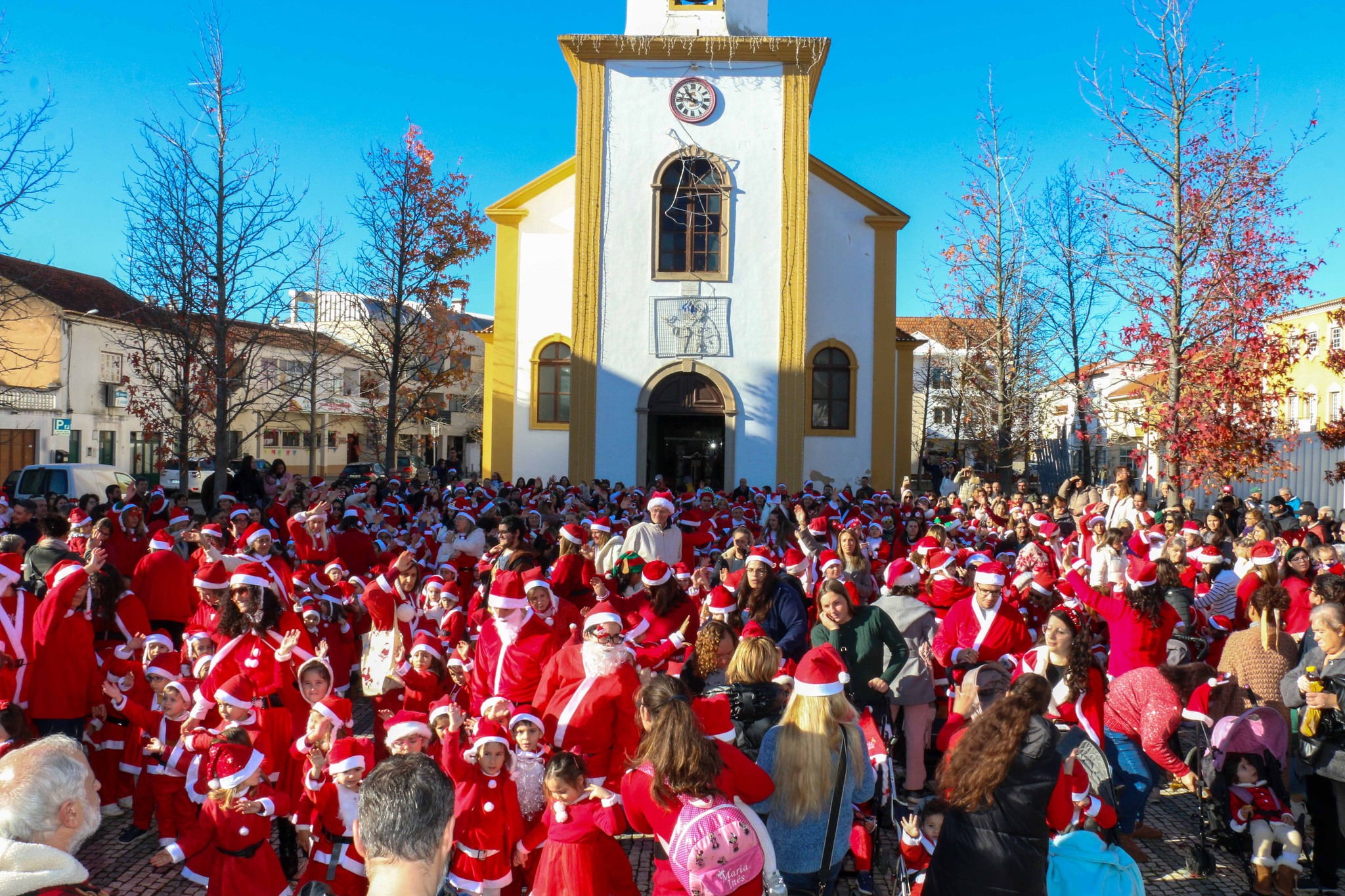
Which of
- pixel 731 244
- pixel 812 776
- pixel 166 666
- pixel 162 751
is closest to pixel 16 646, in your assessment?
pixel 166 666

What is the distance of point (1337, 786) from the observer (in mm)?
5047

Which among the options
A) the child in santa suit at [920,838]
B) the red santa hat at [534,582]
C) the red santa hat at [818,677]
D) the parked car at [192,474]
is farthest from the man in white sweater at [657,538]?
the parked car at [192,474]

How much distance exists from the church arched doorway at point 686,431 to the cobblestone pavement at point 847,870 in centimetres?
1684

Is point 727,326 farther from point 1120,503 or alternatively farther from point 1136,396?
point 1120,503

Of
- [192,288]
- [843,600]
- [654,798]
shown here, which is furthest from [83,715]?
[192,288]

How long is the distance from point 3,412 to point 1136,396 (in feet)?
111

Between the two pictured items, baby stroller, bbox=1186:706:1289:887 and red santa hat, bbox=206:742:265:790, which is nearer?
red santa hat, bbox=206:742:265:790

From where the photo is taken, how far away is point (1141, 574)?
21.1ft

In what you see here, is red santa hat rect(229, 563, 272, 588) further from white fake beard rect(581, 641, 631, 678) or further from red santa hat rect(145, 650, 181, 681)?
white fake beard rect(581, 641, 631, 678)

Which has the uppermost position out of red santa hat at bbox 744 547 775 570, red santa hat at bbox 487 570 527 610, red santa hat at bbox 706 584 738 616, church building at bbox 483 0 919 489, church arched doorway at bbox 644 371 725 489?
church building at bbox 483 0 919 489

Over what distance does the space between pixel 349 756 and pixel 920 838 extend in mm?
2546

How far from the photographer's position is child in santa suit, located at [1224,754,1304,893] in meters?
4.98

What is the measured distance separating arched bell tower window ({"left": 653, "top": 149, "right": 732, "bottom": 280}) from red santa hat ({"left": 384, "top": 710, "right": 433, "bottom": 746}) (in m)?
18.6

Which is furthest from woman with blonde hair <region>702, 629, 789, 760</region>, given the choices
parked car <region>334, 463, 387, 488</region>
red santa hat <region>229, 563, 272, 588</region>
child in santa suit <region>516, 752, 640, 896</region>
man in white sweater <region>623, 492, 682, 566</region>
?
parked car <region>334, 463, 387, 488</region>
